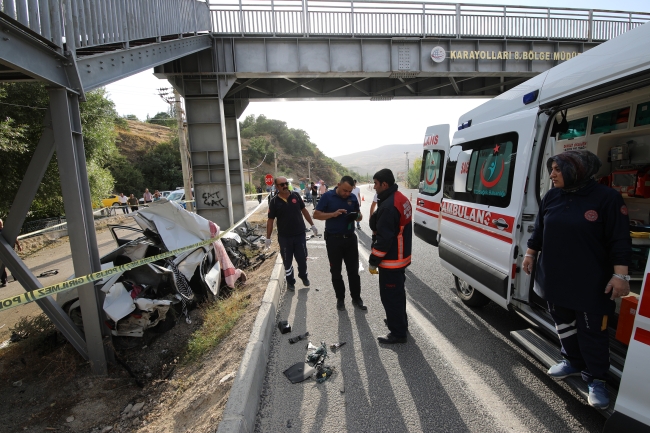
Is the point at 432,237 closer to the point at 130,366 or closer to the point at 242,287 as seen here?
the point at 242,287

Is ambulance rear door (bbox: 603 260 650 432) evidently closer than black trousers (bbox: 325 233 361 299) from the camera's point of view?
Yes

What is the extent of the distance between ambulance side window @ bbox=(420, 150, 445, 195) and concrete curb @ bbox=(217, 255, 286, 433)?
424 cm

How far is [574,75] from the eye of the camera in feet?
9.29

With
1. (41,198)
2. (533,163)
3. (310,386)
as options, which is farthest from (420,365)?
(41,198)

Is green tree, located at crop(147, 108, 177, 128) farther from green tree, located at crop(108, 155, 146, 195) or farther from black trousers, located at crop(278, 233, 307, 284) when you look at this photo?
black trousers, located at crop(278, 233, 307, 284)

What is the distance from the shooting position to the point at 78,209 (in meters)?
3.72

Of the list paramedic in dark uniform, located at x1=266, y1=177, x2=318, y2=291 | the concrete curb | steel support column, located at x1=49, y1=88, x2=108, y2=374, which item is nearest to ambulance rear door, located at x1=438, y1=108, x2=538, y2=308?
paramedic in dark uniform, located at x1=266, y1=177, x2=318, y2=291

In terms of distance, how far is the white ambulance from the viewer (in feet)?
7.34

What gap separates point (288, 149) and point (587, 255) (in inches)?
2839

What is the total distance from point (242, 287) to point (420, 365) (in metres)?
3.65

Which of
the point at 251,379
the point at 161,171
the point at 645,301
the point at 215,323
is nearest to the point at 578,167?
the point at 645,301

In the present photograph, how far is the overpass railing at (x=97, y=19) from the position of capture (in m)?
3.57

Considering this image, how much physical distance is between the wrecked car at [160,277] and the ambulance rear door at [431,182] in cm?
392

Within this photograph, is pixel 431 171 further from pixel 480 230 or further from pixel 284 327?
pixel 284 327
